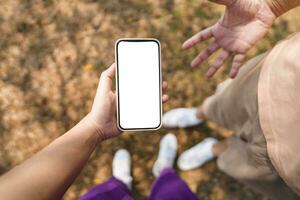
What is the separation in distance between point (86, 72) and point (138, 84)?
0.86 metres

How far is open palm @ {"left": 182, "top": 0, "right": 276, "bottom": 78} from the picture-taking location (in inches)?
54.6

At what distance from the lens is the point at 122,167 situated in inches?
83.2

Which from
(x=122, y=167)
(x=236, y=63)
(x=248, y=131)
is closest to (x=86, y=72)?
(x=122, y=167)

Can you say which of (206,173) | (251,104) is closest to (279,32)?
(206,173)

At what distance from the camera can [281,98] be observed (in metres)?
1.14

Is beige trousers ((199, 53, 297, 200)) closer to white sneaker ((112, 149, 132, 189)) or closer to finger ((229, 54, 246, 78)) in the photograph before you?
finger ((229, 54, 246, 78))

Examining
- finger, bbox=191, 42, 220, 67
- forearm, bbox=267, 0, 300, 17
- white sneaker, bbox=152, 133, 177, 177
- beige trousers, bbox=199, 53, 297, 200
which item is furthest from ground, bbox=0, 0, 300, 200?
forearm, bbox=267, 0, 300, 17

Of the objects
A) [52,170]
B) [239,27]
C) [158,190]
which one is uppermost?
[239,27]

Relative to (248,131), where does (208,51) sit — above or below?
above

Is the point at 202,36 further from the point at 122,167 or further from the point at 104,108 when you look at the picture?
the point at 122,167

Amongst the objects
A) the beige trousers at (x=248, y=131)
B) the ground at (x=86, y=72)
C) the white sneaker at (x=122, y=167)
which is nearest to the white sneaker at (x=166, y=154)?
the ground at (x=86, y=72)

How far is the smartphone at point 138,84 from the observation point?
1416 mm

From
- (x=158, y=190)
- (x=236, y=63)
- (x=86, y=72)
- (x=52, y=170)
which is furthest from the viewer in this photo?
(x=86, y=72)

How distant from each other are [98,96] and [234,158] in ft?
2.38
